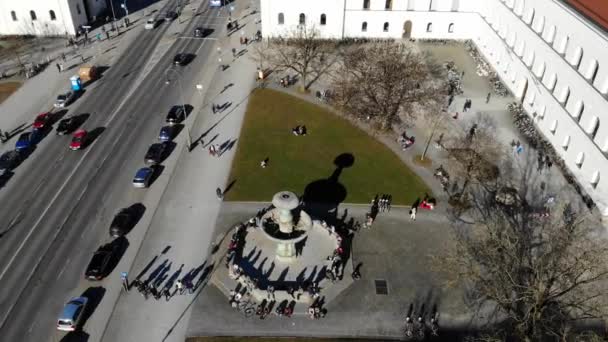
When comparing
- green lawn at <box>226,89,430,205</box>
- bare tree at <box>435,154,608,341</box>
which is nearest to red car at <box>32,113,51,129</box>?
green lawn at <box>226,89,430,205</box>

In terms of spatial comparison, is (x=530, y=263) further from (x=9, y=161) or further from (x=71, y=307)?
(x=9, y=161)

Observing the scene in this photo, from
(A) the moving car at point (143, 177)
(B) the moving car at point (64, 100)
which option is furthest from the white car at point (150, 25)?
(A) the moving car at point (143, 177)

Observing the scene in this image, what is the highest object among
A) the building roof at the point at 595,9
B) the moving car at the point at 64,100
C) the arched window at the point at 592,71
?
the building roof at the point at 595,9

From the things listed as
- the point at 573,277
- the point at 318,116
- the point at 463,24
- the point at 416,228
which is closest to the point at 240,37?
the point at 318,116

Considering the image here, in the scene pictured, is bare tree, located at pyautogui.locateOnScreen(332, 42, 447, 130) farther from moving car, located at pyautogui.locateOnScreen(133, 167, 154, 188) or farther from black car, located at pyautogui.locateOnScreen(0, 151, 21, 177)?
black car, located at pyautogui.locateOnScreen(0, 151, 21, 177)

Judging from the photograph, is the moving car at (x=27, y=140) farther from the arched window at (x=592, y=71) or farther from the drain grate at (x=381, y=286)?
the arched window at (x=592, y=71)

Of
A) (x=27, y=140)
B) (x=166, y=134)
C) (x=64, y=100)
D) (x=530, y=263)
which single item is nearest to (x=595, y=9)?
(x=530, y=263)
